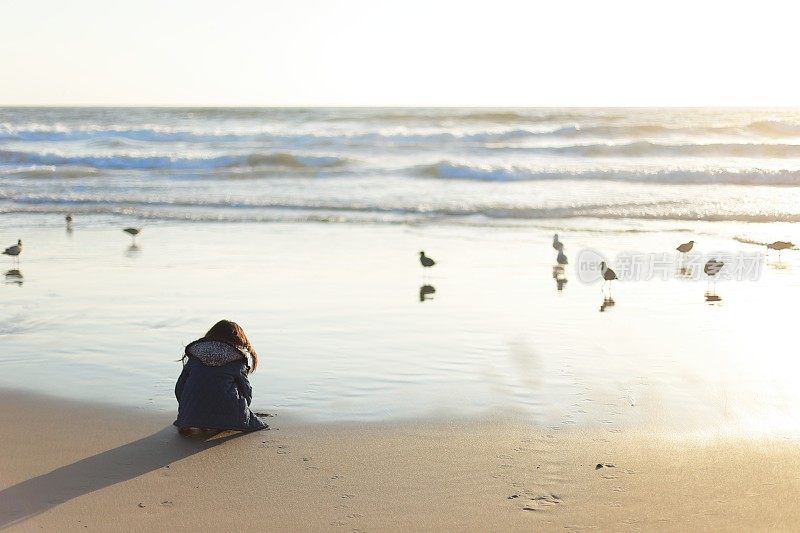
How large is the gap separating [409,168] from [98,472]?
24.2m

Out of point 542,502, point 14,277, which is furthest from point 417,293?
point 542,502

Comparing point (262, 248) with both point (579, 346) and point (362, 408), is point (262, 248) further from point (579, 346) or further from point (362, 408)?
point (362, 408)

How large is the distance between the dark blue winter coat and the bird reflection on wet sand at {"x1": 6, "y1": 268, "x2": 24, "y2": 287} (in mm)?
5965

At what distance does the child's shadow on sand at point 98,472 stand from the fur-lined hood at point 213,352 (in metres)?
0.44

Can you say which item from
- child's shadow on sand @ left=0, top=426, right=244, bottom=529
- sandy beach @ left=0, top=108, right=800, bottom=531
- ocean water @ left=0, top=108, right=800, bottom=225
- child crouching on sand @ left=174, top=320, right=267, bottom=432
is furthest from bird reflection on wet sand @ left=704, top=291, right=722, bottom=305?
ocean water @ left=0, top=108, right=800, bottom=225

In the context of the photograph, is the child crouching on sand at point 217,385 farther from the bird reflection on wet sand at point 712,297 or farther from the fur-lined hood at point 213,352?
the bird reflection on wet sand at point 712,297

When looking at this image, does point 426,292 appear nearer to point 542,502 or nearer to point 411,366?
point 411,366

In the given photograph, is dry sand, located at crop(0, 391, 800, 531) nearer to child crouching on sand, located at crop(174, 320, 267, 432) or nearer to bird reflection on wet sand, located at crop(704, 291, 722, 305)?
child crouching on sand, located at crop(174, 320, 267, 432)

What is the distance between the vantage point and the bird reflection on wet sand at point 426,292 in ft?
33.3

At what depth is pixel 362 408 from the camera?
6320 millimetres

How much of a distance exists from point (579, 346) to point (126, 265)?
6.52 metres

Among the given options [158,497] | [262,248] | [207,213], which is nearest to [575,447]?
[158,497]

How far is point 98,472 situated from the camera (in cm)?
529

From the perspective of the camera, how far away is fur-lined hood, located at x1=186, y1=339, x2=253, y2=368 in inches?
232
